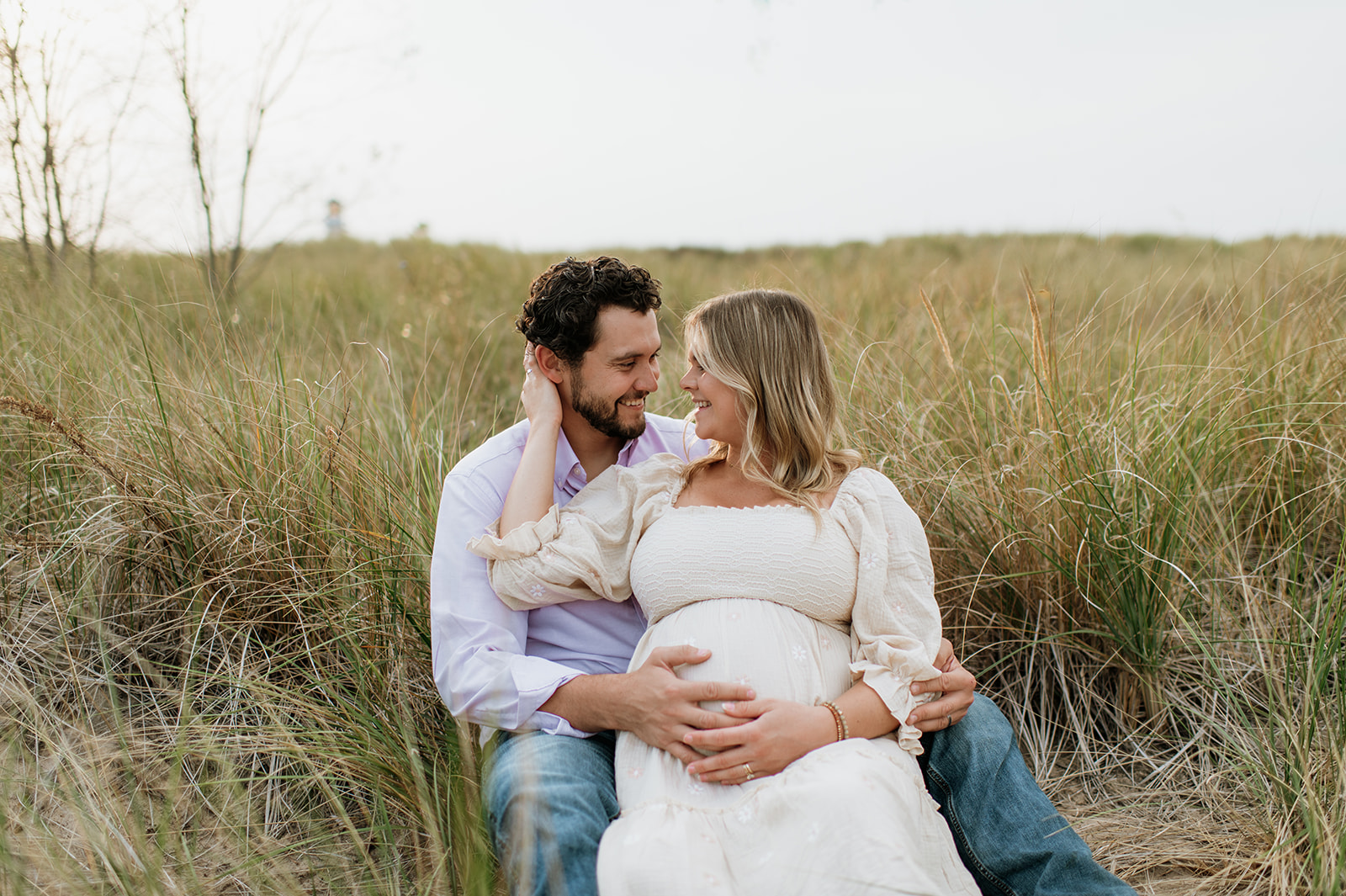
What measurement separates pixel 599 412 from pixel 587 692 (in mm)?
838

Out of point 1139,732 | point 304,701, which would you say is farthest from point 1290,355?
point 304,701

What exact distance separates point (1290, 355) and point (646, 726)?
2909 mm

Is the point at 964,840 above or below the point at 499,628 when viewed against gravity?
below

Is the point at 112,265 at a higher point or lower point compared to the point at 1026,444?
higher

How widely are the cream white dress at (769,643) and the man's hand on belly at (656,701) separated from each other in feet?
0.18

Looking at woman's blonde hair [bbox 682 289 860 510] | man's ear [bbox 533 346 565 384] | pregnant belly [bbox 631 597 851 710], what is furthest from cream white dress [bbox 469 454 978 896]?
man's ear [bbox 533 346 565 384]

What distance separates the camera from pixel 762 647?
85.7 inches

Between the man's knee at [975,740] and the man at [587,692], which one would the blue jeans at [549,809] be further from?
the man's knee at [975,740]

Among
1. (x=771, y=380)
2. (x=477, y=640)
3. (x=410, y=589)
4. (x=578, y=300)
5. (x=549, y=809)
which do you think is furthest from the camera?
(x=410, y=589)

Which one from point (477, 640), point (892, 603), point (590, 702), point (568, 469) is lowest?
point (590, 702)

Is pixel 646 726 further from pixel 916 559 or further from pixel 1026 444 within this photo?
pixel 1026 444

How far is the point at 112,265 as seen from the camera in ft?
13.3

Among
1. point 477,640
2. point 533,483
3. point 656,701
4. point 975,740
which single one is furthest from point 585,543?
point 975,740

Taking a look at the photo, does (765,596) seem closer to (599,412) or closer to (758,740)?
(758,740)
